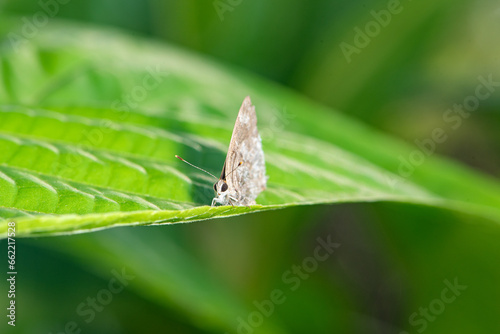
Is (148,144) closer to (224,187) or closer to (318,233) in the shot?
(224,187)

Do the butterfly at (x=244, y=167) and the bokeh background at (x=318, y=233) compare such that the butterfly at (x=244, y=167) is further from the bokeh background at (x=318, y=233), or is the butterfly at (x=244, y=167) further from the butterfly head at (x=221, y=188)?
the bokeh background at (x=318, y=233)

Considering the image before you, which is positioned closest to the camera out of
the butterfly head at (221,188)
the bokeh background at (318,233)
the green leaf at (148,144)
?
the green leaf at (148,144)

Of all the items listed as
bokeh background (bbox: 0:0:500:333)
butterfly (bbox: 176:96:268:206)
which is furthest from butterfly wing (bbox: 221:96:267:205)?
Answer: bokeh background (bbox: 0:0:500:333)

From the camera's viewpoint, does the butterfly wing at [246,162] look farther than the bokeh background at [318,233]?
No

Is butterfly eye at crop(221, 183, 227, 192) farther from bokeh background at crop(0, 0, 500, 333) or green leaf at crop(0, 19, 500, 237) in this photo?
bokeh background at crop(0, 0, 500, 333)

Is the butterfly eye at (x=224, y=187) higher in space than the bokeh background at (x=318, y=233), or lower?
lower

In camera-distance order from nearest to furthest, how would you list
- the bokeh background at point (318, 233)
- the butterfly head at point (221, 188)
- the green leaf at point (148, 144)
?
the green leaf at point (148, 144) → the butterfly head at point (221, 188) → the bokeh background at point (318, 233)

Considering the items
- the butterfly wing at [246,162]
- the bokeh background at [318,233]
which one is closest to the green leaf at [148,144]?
the butterfly wing at [246,162]
